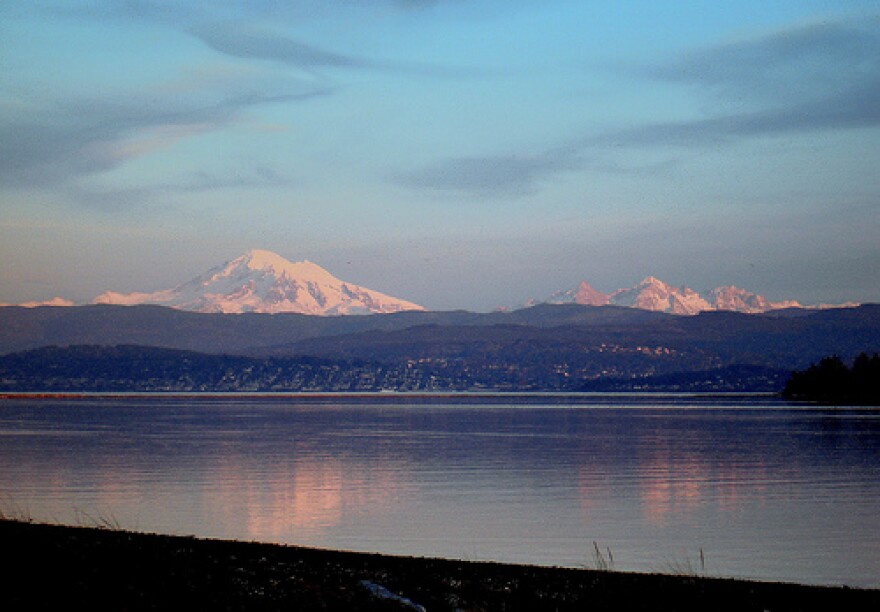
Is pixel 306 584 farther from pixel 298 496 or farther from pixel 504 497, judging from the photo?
pixel 504 497

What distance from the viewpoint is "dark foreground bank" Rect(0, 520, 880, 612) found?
743 inches

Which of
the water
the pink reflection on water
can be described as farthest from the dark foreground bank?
the pink reflection on water

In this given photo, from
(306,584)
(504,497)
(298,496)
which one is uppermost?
(306,584)

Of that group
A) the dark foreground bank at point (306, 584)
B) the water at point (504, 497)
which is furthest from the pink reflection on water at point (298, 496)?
the dark foreground bank at point (306, 584)

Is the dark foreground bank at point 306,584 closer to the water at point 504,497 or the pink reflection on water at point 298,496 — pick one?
the water at point 504,497

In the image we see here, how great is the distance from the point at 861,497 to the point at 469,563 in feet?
81.3

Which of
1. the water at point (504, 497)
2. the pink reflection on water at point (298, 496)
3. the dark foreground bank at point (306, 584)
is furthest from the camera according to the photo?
the pink reflection on water at point (298, 496)

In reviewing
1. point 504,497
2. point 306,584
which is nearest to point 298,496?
point 504,497

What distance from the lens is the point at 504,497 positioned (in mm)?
45188

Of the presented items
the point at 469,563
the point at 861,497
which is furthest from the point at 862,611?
the point at 861,497

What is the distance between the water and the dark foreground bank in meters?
5.53

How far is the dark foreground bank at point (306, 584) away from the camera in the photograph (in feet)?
61.9

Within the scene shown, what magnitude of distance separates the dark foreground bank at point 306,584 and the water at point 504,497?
18.2 feet

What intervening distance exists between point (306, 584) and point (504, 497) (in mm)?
24970
